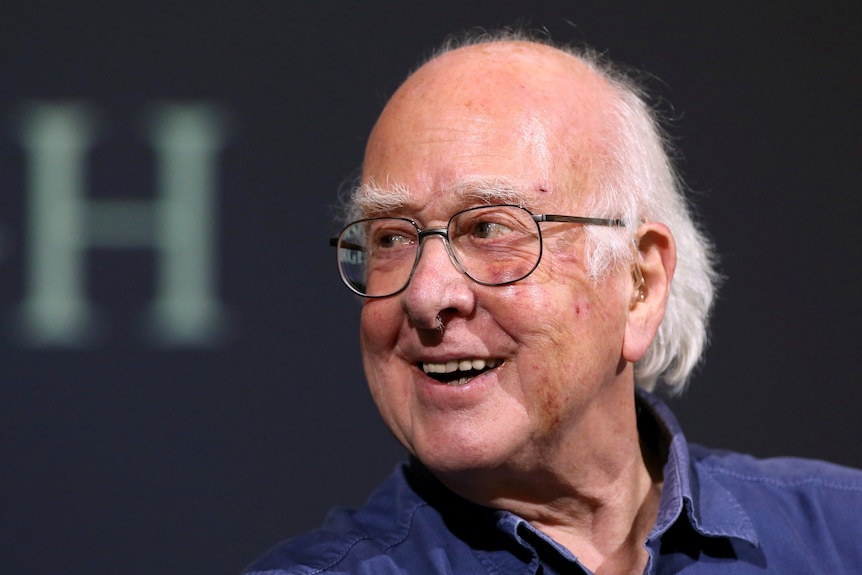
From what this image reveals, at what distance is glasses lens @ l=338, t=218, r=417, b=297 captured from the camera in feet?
4.86

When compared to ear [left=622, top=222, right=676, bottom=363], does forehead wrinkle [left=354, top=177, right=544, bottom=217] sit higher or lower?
higher

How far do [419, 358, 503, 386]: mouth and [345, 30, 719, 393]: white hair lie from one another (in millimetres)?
209

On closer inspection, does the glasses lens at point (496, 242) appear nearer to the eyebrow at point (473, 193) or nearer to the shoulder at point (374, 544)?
the eyebrow at point (473, 193)

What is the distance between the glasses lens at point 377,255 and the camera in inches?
58.4

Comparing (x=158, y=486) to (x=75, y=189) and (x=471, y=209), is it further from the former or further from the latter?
(x=471, y=209)

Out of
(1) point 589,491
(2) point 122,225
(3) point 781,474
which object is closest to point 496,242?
(1) point 589,491

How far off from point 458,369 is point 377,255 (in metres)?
0.24

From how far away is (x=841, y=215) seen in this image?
2535 millimetres

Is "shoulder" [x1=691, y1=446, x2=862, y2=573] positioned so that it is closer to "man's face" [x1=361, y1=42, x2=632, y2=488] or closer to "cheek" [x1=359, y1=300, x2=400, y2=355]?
"man's face" [x1=361, y1=42, x2=632, y2=488]

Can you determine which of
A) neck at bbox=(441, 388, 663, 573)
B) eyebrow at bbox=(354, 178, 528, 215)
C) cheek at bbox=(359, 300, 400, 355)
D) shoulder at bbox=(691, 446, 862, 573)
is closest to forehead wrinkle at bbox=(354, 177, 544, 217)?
eyebrow at bbox=(354, 178, 528, 215)

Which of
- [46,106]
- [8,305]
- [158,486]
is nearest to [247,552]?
[158,486]

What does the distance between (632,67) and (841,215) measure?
0.67 metres

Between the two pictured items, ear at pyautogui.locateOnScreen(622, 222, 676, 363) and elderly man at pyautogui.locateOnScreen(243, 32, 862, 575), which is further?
ear at pyautogui.locateOnScreen(622, 222, 676, 363)

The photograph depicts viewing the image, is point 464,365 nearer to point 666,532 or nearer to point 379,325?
point 379,325
